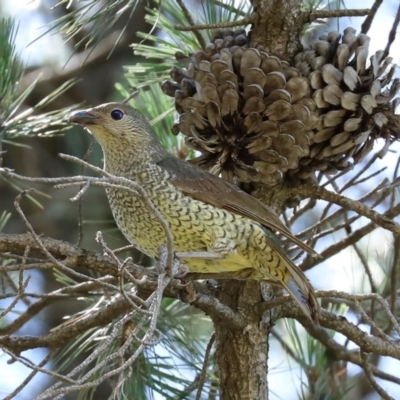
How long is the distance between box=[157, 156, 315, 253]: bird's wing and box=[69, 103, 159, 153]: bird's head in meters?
0.20

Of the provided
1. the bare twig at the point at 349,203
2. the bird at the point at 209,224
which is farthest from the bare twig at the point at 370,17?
the bird at the point at 209,224

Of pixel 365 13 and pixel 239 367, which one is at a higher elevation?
pixel 365 13

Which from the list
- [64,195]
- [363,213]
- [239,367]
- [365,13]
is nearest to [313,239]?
[363,213]

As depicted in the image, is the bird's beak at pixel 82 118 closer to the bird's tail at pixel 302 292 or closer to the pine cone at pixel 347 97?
the pine cone at pixel 347 97

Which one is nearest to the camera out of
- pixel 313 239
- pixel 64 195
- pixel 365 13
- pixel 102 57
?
pixel 365 13

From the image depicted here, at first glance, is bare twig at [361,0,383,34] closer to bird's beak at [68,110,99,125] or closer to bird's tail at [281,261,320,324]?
bird's tail at [281,261,320,324]

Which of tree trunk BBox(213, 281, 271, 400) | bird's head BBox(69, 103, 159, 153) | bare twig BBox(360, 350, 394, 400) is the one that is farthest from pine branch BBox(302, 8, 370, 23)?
bare twig BBox(360, 350, 394, 400)

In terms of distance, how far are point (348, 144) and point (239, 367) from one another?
2.50 ft

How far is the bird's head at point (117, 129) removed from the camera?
2.95 meters

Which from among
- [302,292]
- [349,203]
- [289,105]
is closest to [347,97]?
[289,105]

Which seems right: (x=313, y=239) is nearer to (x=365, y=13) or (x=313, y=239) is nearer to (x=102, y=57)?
(x=365, y=13)

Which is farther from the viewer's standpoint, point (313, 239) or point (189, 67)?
point (313, 239)

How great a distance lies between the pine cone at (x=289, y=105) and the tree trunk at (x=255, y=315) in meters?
0.09

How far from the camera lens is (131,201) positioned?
8.86 ft
